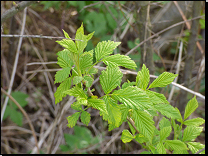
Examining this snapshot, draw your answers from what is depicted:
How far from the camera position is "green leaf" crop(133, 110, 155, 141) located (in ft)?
1.87

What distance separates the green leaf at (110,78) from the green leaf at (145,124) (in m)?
0.13

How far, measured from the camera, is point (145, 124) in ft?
1.89

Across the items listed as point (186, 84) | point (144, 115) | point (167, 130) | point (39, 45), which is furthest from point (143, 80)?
point (39, 45)

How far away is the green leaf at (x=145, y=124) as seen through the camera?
569 mm

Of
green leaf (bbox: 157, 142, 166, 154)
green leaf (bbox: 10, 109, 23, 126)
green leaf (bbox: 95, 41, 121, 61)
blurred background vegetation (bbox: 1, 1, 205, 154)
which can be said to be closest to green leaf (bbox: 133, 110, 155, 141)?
green leaf (bbox: 157, 142, 166, 154)

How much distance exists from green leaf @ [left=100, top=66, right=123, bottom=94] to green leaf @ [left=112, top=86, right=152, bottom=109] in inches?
1.3

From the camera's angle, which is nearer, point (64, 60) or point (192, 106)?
point (64, 60)

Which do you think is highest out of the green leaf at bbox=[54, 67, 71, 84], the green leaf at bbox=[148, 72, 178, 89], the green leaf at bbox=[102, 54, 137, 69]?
the green leaf at bbox=[102, 54, 137, 69]

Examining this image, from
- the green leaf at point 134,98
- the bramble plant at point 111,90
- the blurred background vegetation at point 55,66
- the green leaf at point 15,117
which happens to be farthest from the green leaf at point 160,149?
the green leaf at point 15,117

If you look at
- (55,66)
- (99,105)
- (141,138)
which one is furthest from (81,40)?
(55,66)

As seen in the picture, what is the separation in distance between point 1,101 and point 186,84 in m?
2.00

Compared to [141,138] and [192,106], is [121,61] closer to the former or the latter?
[141,138]

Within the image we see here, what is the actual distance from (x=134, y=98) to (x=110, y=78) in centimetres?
11

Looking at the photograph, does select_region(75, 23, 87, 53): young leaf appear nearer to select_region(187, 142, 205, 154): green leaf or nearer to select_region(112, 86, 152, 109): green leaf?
select_region(112, 86, 152, 109): green leaf
